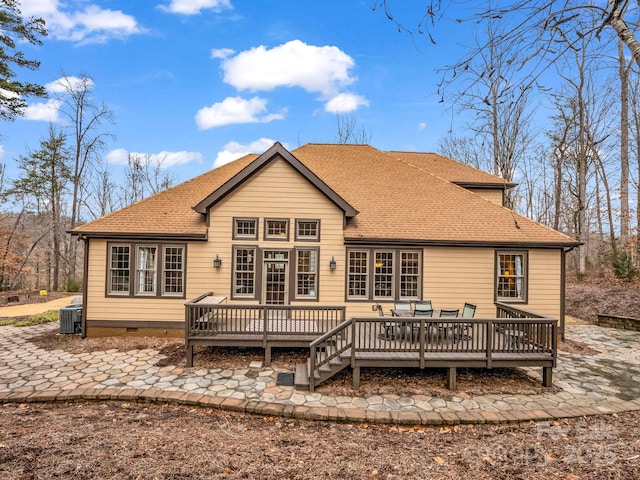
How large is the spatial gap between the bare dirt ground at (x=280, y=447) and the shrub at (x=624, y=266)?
648 inches

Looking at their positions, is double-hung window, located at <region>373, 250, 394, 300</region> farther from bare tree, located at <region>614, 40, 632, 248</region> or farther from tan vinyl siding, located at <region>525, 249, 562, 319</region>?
bare tree, located at <region>614, 40, 632, 248</region>

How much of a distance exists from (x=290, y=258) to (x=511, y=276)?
739 cm

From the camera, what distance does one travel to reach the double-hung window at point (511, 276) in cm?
1034

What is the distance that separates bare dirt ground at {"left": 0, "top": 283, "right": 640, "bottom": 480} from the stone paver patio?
0.19m

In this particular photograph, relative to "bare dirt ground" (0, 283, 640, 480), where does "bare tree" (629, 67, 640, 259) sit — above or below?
above

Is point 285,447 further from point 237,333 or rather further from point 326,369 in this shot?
point 237,333

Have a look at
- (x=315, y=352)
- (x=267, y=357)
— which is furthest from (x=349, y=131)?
(x=315, y=352)

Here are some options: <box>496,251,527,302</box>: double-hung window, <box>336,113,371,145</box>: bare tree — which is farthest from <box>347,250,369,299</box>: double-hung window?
<box>336,113,371,145</box>: bare tree

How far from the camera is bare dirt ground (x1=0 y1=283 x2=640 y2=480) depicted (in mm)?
3799

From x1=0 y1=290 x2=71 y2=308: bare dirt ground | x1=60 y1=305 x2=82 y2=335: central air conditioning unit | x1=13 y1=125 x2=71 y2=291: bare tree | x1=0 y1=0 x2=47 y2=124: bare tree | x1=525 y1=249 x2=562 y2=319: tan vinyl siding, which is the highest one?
x1=0 y1=0 x2=47 y2=124: bare tree

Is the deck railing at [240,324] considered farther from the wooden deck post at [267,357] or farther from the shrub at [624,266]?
the shrub at [624,266]

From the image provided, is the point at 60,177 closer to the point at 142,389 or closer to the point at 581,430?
the point at 142,389

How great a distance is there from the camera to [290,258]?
401 inches

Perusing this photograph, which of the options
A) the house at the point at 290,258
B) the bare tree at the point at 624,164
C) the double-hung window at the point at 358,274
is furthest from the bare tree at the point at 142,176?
the bare tree at the point at 624,164
